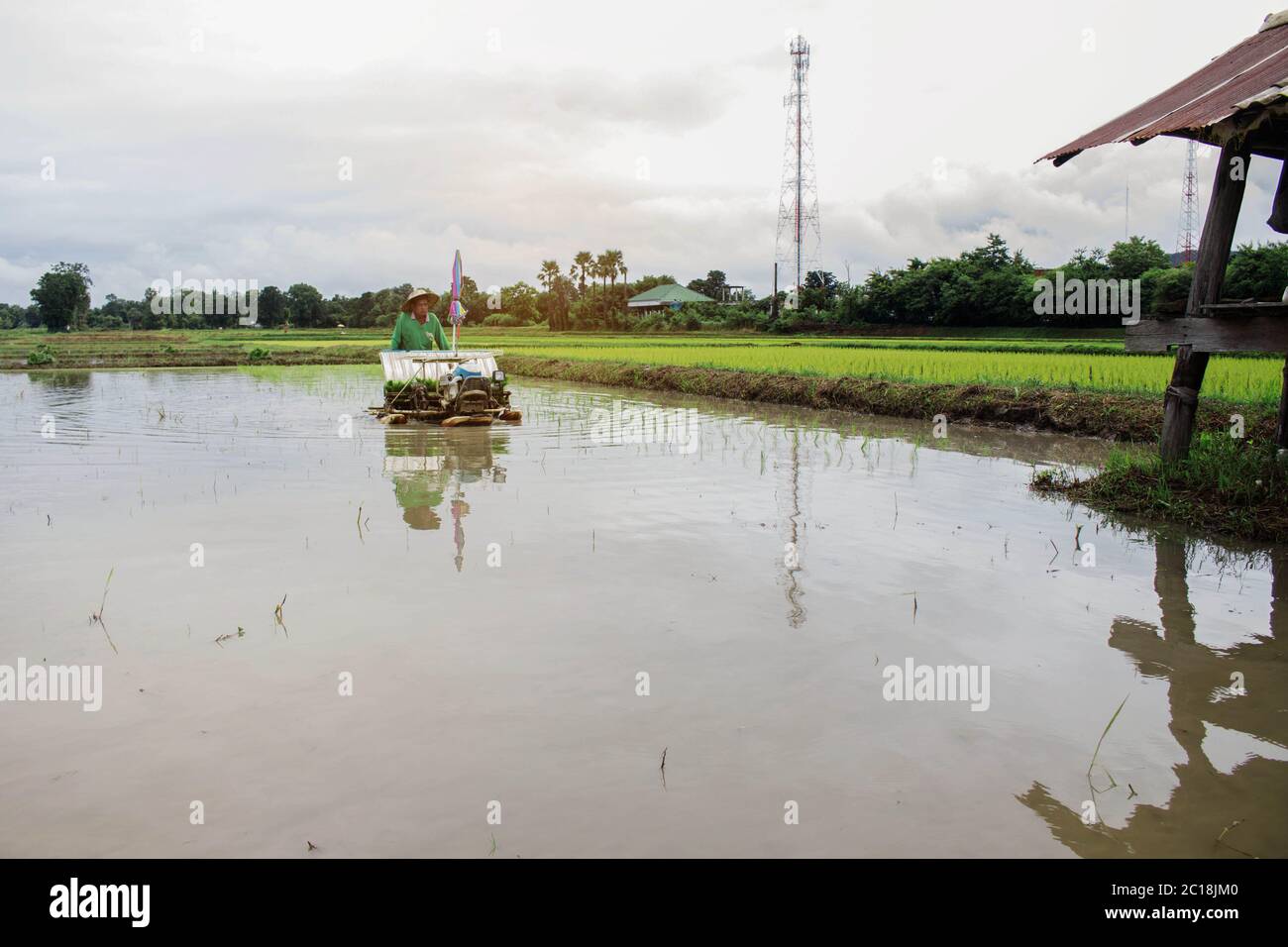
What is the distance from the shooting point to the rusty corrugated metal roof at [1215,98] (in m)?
5.38

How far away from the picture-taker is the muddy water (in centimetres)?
265

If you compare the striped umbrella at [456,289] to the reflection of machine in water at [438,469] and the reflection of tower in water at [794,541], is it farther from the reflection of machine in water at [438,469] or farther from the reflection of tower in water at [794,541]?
the reflection of tower in water at [794,541]

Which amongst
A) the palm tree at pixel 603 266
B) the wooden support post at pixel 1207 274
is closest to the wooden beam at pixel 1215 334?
the wooden support post at pixel 1207 274

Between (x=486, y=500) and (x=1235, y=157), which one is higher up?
(x=1235, y=157)

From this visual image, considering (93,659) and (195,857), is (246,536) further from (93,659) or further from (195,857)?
(195,857)

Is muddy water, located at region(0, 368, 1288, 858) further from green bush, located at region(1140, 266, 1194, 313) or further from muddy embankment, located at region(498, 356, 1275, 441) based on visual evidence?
green bush, located at region(1140, 266, 1194, 313)

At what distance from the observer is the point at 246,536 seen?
6.03m

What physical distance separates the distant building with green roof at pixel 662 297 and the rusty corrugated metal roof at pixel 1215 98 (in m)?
57.2

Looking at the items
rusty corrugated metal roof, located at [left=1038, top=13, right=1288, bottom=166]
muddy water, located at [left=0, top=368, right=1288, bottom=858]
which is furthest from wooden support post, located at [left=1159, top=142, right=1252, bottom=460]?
muddy water, located at [left=0, top=368, right=1288, bottom=858]

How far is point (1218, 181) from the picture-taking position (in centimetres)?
637

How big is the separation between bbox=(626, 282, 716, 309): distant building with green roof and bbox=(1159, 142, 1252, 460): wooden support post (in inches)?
2273

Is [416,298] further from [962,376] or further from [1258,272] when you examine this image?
[1258,272]

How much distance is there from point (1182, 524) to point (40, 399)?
56.8ft
